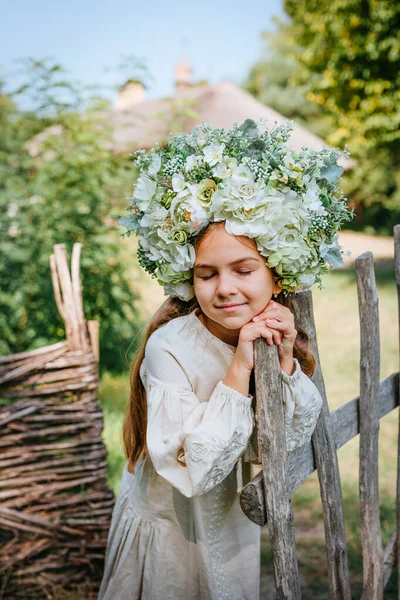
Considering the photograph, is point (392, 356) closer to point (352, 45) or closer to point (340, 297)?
point (340, 297)

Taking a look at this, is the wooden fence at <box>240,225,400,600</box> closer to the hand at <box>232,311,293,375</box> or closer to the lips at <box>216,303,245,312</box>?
the hand at <box>232,311,293,375</box>

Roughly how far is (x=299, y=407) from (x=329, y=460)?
424 mm

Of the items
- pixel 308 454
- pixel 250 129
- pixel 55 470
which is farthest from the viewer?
pixel 55 470

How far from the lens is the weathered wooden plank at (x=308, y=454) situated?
168cm

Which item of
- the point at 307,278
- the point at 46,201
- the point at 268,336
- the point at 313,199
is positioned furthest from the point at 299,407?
the point at 46,201

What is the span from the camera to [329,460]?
2.07 meters

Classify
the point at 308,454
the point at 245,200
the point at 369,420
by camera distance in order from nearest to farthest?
the point at 245,200 < the point at 308,454 < the point at 369,420

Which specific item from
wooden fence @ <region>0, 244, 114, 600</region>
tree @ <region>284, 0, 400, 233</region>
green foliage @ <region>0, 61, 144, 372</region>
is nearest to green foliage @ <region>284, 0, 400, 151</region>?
tree @ <region>284, 0, 400, 233</region>

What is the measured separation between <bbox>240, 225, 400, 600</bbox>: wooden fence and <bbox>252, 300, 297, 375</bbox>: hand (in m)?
0.06

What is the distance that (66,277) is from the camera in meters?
3.26

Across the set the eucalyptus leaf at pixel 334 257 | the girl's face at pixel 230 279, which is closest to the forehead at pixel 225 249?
the girl's face at pixel 230 279

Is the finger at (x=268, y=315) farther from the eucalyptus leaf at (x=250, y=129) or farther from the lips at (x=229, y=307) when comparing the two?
the eucalyptus leaf at (x=250, y=129)

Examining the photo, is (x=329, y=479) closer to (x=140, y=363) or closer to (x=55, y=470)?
(x=140, y=363)

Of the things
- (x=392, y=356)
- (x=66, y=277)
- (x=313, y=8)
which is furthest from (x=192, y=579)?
(x=313, y=8)
